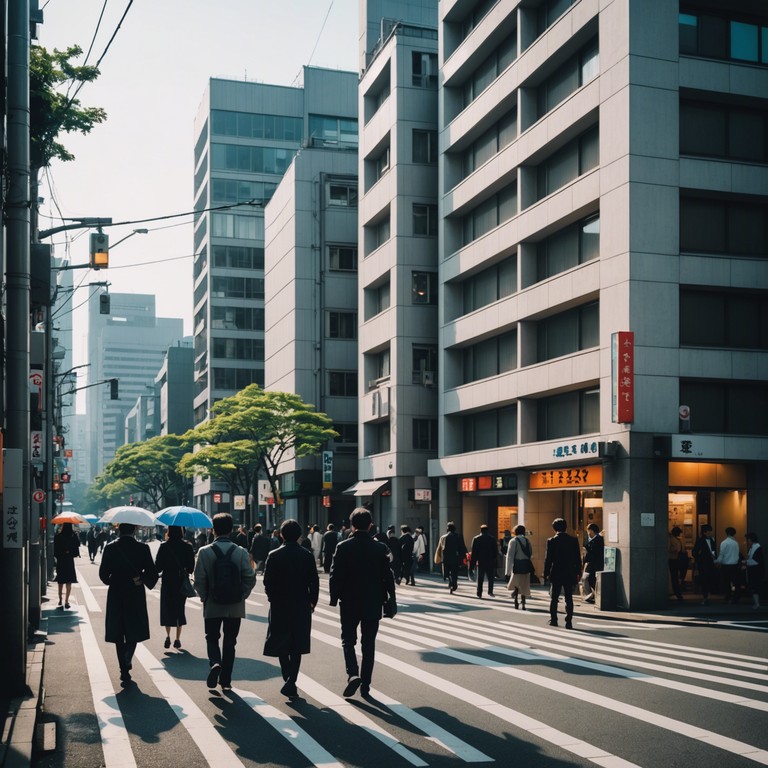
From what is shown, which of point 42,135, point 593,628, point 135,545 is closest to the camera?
point 135,545

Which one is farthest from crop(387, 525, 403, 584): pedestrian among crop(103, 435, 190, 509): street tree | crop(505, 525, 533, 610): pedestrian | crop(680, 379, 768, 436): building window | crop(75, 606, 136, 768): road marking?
crop(103, 435, 190, 509): street tree

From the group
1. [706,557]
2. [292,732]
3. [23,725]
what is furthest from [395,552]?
[23,725]

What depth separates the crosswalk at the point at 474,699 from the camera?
839cm

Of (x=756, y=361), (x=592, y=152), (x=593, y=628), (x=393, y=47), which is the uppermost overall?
(x=393, y=47)

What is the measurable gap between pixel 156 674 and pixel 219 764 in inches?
217

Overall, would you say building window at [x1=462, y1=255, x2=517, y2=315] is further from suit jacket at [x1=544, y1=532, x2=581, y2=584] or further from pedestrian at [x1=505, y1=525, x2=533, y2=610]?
suit jacket at [x1=544, y1=532, x2=581, y2=584]

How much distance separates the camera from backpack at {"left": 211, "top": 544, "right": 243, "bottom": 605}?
11250 mm

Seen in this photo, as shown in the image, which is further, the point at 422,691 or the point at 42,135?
the point at 42,135

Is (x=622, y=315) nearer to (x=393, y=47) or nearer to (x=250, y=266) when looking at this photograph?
(x=393, y=47)

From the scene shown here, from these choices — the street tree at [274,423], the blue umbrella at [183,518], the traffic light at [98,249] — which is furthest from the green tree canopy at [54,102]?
the street tree at [274,423]

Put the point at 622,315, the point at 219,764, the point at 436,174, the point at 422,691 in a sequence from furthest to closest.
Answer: the point at 436,174 → the point at 622,315 → the point at 422,691 → the point at 219,764

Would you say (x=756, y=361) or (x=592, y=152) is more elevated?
(x=592, y=152)

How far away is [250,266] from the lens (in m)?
93.9

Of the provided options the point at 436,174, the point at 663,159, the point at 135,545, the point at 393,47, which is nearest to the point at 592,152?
the point at 663,159
